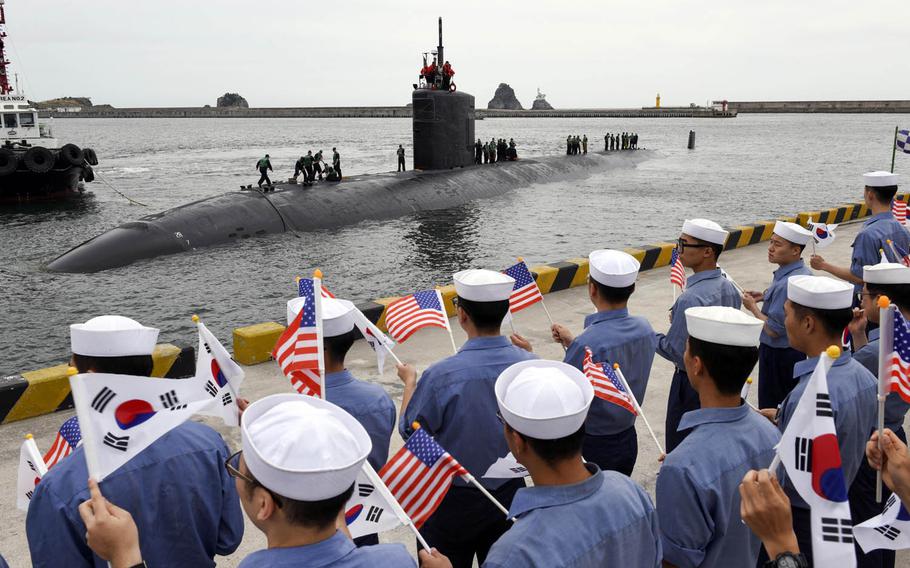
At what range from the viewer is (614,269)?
16.0ft

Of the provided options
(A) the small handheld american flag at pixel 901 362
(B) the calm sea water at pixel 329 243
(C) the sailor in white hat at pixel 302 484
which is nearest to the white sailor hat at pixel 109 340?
(C) the sailor in white hat at pixel 302 484

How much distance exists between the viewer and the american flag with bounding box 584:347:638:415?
404 cm

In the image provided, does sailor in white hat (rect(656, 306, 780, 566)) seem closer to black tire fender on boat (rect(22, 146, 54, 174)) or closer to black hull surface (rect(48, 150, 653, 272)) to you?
black hull surface (rect(48, 150, 653, 272))

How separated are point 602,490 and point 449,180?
23891 mm

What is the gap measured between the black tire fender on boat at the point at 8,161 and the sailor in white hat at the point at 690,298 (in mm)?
33607

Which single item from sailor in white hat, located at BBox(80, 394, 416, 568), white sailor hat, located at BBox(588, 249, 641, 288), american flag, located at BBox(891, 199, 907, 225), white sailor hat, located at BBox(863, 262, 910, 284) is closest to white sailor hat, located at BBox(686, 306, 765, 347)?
white sailor hat, located at BBox(588, 249, 641, 288)

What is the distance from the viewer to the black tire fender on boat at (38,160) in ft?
107

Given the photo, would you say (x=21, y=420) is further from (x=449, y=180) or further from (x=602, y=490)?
(x=449, y=180)

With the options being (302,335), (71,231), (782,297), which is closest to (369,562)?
(302,335)

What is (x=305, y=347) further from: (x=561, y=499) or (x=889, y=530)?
(x=889, y=530)

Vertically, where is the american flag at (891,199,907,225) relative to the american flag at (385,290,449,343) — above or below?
above

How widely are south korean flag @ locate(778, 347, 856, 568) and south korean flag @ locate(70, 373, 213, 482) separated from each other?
2.27 meters

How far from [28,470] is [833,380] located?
13.1ft

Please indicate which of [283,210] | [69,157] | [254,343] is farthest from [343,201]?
[69,157]
